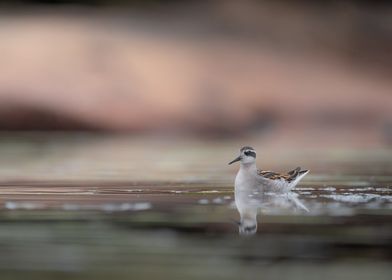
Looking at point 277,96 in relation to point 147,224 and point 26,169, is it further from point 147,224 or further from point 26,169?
point 147,224

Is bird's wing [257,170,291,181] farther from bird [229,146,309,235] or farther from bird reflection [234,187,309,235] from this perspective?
bird reflection [234,187,309,235]

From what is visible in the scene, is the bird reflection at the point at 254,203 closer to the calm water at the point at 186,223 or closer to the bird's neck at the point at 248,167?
the calm water at the point at 186,223

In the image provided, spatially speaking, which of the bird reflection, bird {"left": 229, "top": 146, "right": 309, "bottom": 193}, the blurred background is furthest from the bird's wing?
the blurred background

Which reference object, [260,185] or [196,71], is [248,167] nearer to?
[260,185]

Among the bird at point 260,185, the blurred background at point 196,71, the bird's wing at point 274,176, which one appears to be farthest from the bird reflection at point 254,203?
the blurred background at point 196,71

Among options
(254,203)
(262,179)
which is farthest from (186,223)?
(262,179)
